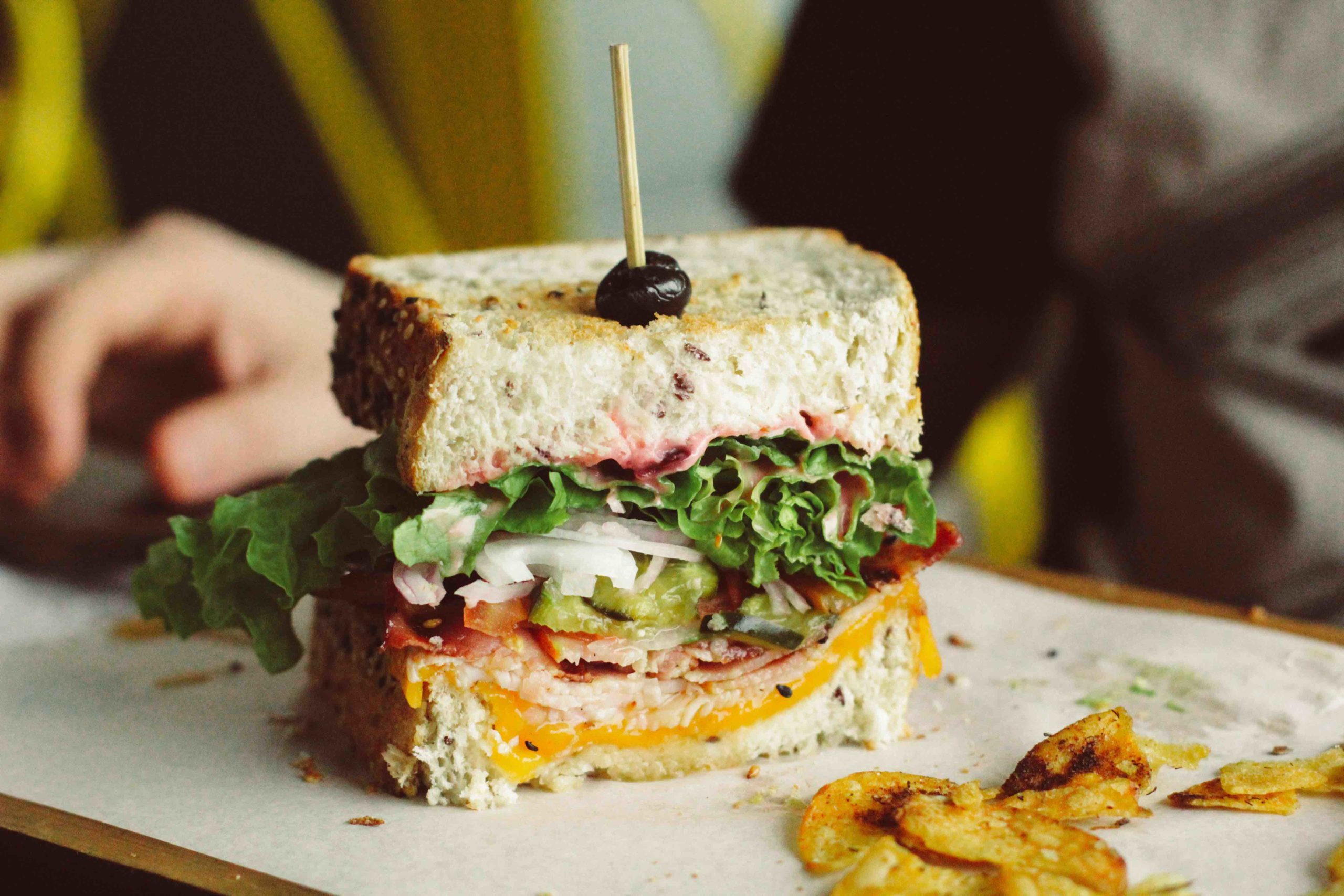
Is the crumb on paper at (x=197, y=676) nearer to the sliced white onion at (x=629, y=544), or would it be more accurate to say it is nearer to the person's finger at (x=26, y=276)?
the sliced white onion at (x=629, y=544)

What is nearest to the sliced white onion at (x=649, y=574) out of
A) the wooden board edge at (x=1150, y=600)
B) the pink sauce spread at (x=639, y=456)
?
the pink sauce spread at (x=639, y=456)

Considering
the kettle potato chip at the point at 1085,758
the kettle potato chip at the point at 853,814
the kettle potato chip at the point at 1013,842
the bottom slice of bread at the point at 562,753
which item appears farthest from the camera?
the bottom slice of bread at the point at 562,753

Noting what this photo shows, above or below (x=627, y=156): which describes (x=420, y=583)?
below

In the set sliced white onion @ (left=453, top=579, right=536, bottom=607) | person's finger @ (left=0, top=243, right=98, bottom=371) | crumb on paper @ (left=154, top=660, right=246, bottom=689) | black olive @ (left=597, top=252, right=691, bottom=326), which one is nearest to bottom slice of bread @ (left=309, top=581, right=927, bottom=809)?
sliced white onion @ (left=453, top=579, right=536, bottom=607)

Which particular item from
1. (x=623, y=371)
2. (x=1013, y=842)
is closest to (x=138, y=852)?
(x=623, y=371)

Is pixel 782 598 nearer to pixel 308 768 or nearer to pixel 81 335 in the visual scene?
pixel 308 768

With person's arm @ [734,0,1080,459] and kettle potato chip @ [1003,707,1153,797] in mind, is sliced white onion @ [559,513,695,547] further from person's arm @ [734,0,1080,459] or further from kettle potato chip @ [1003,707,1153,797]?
person's arm @ [734,0,1080,459]
